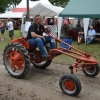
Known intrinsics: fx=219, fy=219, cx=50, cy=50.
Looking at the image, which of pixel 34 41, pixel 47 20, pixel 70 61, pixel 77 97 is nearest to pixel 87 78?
pixel 77 97

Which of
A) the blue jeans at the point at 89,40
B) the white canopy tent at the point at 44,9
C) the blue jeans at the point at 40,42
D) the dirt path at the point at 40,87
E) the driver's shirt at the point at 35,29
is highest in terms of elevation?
the white canopy tent at the point at 44,9

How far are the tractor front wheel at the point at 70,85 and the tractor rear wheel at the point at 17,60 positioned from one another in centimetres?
115

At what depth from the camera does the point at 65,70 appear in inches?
255

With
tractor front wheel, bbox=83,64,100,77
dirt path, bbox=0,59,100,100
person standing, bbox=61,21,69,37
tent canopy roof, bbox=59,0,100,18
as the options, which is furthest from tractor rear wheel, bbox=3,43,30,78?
person standing, bbox=61,21,69,37

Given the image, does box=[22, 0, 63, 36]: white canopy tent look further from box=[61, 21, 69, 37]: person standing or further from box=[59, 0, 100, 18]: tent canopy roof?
box=[59, 0, 100, 18]: tent canopy roof

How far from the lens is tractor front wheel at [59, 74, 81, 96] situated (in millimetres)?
4441

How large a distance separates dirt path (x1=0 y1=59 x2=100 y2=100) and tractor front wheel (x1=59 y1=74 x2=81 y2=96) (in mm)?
107

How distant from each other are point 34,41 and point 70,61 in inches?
101

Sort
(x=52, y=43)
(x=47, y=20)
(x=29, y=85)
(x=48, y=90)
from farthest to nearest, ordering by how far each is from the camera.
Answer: (x=47, y=20), (x=52, y=43), (x=29, y=85), (x=48, y=90)

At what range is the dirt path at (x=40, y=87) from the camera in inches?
174

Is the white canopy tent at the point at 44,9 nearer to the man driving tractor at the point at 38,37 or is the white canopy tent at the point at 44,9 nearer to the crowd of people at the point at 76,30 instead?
the crowd of people at the point at 76,30

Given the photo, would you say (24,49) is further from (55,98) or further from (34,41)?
(55,98)

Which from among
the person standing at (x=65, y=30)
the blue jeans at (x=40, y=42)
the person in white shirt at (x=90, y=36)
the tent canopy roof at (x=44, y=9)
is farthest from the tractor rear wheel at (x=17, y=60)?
the person standing at (x=65, y=30)

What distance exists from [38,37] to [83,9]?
11.5 ft
